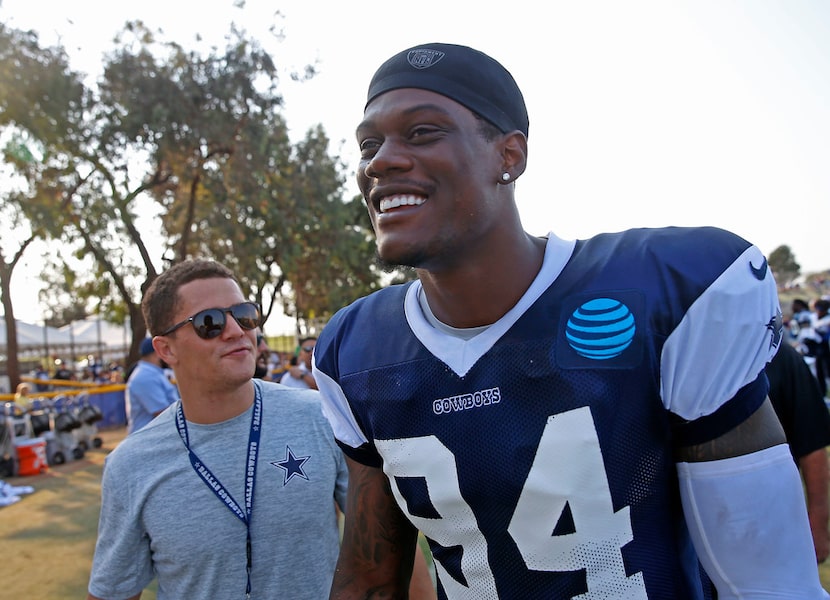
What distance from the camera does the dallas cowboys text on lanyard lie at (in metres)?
2.39

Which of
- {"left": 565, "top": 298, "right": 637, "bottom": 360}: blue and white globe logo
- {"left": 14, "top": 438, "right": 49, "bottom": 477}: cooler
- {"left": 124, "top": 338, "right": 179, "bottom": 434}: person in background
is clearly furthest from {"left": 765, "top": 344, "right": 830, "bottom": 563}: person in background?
{"left": 14, "top": 438, "right": 49, "bottom": 477}: cooler

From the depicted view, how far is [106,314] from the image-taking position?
3206 cm

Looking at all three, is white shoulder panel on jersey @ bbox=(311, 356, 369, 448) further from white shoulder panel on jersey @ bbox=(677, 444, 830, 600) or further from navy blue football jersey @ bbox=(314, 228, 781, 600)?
white shoulder panel on jersey @ bbox=(677, 444, 830, 600)

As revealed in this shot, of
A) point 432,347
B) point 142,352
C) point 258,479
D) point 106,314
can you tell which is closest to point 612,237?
point 432,347

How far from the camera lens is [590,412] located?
58.9 inches

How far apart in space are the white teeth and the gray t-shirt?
48.0 inches

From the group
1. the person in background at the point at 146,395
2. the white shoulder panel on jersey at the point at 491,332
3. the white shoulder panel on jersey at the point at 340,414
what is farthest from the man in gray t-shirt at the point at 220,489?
the person in background at the point at 146,395

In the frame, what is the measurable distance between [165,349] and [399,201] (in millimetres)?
1587

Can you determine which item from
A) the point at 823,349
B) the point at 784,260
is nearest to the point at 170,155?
the point at 823,349

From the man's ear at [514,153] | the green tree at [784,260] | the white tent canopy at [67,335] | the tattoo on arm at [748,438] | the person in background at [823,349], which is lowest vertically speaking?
the person in background at [823,349]

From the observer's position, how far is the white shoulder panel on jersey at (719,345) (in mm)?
1412

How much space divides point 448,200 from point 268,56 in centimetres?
1988

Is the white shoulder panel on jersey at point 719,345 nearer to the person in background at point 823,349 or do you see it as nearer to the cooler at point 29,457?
the cooler at point 29,457

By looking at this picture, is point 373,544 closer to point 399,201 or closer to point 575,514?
point 575,514
